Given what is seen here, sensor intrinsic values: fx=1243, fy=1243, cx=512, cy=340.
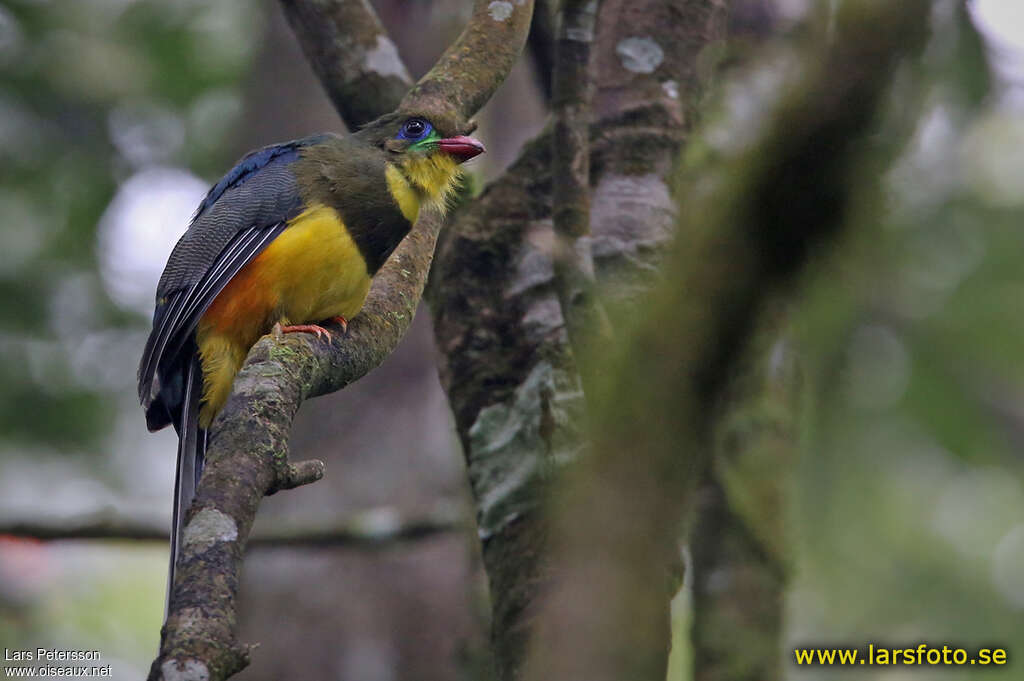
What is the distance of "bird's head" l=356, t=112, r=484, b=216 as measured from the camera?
14.2 feet

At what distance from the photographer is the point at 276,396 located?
9.43ft

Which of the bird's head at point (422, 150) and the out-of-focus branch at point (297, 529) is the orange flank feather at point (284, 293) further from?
the out-of-focus branch at point (297, 529)

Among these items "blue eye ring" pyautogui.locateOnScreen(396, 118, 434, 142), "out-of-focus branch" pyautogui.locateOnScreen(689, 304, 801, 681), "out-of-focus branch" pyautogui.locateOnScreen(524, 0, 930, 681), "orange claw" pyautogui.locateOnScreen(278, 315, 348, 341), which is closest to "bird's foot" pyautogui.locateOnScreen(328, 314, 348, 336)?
"orange claw" pyautogui.locateOnScreen(278, 315, 348, 341)

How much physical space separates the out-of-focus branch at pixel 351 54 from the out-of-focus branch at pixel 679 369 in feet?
9.67

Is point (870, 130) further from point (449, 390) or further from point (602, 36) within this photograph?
point (602, 36)

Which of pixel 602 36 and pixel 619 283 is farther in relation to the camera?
pixel 602 36

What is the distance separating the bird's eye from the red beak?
86 millimetres

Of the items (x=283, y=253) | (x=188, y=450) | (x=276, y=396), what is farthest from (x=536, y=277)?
(x=276, y=396)

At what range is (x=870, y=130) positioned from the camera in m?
1.58

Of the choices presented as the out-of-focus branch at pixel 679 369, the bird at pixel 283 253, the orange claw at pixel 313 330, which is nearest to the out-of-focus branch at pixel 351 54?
the bird at pixel 283 253

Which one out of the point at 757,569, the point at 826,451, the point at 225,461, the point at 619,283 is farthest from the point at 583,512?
the point at 826,451

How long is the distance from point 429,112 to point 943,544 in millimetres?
5189

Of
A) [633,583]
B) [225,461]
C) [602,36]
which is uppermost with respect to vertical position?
[602,36]

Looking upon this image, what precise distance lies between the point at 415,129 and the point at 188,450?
1342 millimetres
